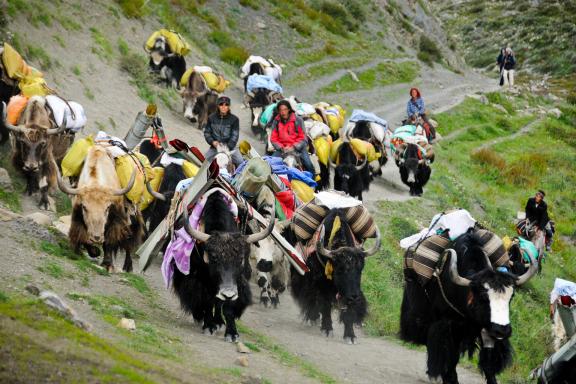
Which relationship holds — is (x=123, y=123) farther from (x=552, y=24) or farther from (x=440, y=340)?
(x=552, y=24)

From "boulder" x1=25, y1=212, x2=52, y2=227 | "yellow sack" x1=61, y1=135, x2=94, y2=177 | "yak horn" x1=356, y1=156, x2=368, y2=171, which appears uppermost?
"yellow sack" x1=61, y1=135, x2=94, y2=177

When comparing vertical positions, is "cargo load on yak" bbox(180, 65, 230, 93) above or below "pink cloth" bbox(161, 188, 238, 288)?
above

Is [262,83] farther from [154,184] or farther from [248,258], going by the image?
[248,258]

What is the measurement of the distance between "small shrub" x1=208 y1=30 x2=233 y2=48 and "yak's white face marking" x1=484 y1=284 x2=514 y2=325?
85.0ft

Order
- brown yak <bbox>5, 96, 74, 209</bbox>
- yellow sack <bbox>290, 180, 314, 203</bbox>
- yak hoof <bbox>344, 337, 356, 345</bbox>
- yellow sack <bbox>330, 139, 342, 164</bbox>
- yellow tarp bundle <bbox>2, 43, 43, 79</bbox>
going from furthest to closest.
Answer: yellow sack <bbox>330, 139, 342, 164</bbox>, yellow tarp bundle <bbox>2, 43, 43, 79</bbox>, brown yak <bbox>5, 96, 74, 209</bbox>, yellow sack <bbox>290, 180, 314, 203</bbox>, yak hoof <bbox>344, 337, 356, 345</bbox>

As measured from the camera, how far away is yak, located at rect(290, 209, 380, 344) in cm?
1104

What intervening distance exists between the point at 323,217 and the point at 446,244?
2.15 metres

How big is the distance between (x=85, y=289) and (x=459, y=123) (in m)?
27.5

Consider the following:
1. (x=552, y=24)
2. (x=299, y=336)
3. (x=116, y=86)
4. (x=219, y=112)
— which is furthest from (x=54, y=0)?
(x=552, y=24)

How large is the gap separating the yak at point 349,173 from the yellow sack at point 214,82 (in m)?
5.04

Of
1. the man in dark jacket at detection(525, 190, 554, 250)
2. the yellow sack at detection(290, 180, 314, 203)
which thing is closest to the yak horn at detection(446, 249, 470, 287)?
the yellow sack at detection(290, 180, 314, 203)

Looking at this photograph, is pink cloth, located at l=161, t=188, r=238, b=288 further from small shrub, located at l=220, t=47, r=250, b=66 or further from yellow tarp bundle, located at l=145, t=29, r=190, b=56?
small shrub, located at l=220, t=47, r=250, b=66

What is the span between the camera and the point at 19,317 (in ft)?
23.0

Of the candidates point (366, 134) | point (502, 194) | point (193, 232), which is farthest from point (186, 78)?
point (193, 232)
